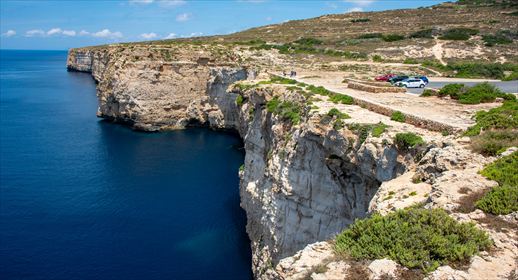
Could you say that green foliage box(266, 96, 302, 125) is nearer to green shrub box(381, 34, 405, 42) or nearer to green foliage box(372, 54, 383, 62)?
green foliage box(372, 54, 383, 62)

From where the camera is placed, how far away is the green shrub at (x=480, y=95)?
26350mm

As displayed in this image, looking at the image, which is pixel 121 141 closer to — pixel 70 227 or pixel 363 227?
pixel 70 227

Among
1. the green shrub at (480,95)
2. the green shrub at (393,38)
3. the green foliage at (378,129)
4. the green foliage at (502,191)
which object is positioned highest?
the green shrub at (393,38)

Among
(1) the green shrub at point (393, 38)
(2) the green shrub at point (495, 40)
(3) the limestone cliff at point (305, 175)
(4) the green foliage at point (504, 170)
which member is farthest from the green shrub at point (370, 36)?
(4) the green foliage at point (504, 170)

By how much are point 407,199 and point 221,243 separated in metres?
22.3

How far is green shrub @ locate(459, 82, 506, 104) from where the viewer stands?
86.5 feet

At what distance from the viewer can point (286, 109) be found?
99.9 feet

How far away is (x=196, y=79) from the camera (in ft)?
238

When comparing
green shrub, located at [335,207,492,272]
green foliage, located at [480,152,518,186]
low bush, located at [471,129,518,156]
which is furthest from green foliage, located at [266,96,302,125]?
green shrub, located at [335,207,492,272]

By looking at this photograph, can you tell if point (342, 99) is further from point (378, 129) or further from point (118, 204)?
point (118, 204)

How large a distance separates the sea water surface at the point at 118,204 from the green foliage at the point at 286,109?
11.1m

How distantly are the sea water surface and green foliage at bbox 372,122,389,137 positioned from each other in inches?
603

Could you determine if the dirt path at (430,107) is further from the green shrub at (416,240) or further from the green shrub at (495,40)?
the green shrub at (495,40)

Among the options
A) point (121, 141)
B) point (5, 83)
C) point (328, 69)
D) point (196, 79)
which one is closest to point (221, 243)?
point (328, 69)
